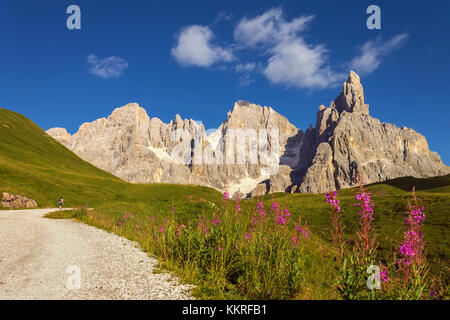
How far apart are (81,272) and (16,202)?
38635mm

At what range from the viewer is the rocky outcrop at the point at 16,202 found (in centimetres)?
3525

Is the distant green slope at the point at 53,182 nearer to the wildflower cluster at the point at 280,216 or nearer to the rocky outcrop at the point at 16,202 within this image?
the rocky outcrop at the point at 16,202

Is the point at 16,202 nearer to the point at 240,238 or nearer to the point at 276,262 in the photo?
the point at 240,238

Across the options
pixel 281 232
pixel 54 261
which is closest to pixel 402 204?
pixel 281 232

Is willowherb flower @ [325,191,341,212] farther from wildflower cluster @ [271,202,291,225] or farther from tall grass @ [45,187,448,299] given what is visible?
wildflower cluster @ [271,202,291,225]

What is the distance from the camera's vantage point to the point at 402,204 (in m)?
28.1

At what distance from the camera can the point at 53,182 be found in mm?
51656

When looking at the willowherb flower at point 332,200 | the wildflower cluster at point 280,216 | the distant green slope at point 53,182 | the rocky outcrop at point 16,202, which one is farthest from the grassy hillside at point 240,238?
the rocky outcrop at point 16,202

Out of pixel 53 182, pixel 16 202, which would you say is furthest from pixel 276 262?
pixel 53 182

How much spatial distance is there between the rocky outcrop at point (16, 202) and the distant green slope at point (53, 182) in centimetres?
137

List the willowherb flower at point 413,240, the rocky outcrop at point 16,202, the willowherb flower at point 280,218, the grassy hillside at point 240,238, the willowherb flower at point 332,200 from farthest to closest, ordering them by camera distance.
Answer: the rocky outcrop at point 16,202
the willowherb flower at point 280,218
the grassy hillside at point 240,238
the willowherb flower at point 413,240
the willowherb flower at point 332,200

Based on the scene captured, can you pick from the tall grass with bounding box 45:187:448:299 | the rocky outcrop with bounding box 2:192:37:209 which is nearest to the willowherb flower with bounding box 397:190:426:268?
the tall grass with bounding box 45:187:448:299
